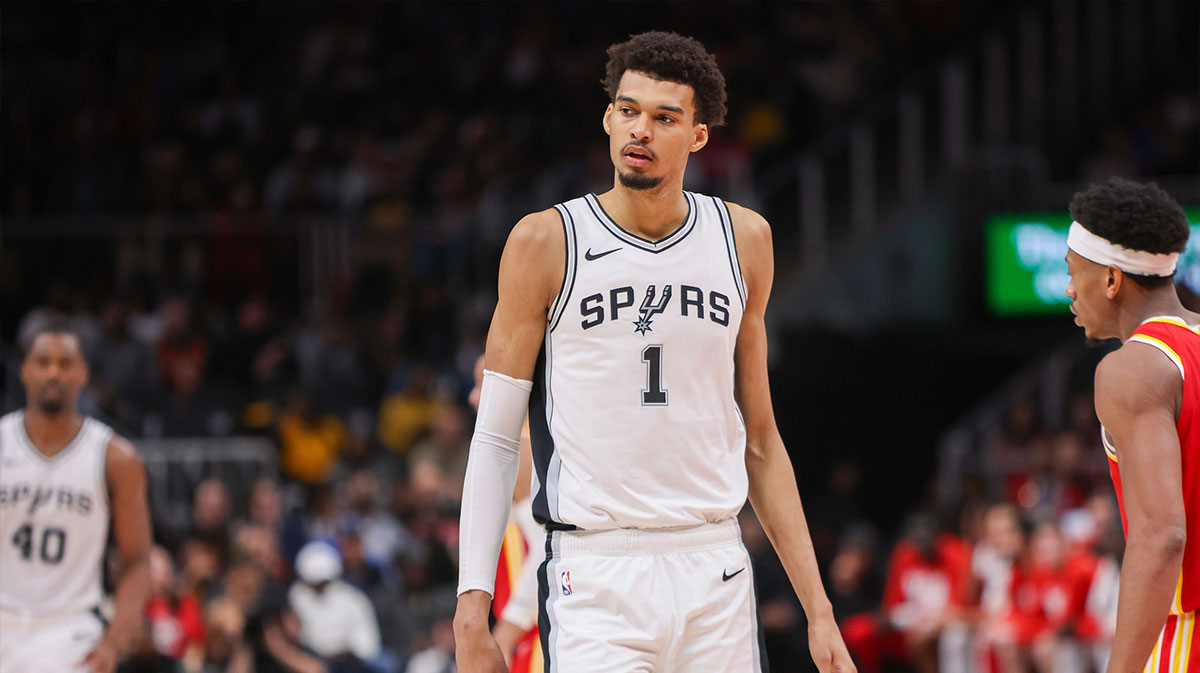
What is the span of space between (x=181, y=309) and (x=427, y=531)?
12.1ft

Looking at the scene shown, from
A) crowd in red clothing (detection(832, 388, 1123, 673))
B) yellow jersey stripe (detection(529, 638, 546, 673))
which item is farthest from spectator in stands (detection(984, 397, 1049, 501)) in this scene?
yellow jersey stripe (detection(529, 638, 546, 673))

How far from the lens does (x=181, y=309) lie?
48.0 feet

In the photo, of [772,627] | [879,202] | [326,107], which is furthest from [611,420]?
[326,107]

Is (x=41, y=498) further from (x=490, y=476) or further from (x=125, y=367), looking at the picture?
(x=125, y=367)

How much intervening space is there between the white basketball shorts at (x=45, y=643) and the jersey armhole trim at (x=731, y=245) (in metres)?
3.58

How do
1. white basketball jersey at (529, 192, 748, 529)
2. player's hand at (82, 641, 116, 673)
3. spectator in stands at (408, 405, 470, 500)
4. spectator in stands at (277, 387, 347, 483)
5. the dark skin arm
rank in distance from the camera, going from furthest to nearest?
spectator in stands at (277, 387, 347, 483)
spectator in stands at (408, 405, 470, 500)
player's hand at (82, 641, 116, 673)
white basketball jersey at (529, 192, 748, 529)
the dark skin arm

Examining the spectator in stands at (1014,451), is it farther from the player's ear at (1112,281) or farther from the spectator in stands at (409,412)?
the player's ear at (1112,281)

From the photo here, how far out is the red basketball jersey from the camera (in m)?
4.15

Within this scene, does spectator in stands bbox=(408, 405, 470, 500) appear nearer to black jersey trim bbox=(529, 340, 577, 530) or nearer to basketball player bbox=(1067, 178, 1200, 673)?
black jersey trim bbox=(529, 340, 577, 530)

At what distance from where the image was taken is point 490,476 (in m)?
4.27

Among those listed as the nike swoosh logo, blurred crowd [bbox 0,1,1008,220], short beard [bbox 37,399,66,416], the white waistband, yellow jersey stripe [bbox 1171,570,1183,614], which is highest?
blurred crowd [bbox 0,1,1008,220]

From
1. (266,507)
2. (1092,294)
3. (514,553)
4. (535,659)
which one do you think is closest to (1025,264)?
(266,507)

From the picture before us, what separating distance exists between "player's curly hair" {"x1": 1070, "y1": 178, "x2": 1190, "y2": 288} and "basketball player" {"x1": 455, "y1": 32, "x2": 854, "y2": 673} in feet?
3.29

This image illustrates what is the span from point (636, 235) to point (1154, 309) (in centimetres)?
145
